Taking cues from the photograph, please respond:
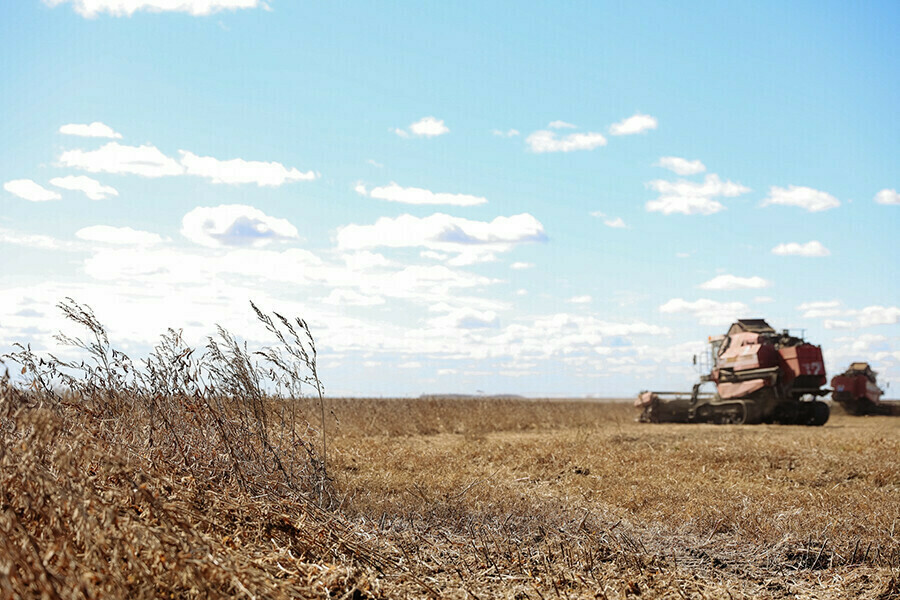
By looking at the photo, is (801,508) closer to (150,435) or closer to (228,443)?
(228,443)

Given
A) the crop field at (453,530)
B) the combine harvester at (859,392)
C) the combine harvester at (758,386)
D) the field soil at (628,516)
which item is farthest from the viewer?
the combine harvester at (859,392)

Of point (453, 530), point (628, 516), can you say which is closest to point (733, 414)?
point (628, 516)

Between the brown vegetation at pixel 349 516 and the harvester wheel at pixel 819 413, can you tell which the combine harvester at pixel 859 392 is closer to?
the harvester wheel at pixel 819 413

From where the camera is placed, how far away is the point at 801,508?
7.19m

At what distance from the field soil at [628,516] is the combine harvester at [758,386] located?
8949 mm

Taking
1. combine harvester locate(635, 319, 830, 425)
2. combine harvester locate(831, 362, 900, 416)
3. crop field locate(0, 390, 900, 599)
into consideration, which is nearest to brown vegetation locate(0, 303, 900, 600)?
crop field locate(0, 390, 900, 599)

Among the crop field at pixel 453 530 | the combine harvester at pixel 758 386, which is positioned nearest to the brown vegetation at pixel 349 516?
the crop field at pixel 453 530

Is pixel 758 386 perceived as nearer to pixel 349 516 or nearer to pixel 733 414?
pixel 733 414

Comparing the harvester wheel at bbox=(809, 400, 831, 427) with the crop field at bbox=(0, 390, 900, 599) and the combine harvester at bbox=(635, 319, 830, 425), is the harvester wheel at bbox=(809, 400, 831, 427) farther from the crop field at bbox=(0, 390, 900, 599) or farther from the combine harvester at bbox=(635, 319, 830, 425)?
the crop field at bbox=(0, 390, 900, 599)

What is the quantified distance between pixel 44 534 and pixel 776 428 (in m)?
19.5

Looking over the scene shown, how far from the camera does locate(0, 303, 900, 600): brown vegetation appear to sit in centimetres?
343

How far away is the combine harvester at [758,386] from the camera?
21469 millimetres

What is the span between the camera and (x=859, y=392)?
1136 inches

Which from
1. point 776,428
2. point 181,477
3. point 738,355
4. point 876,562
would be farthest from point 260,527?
point 738,355
